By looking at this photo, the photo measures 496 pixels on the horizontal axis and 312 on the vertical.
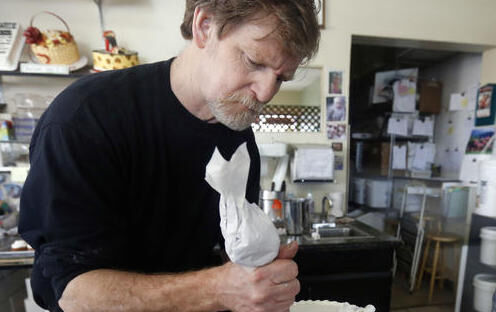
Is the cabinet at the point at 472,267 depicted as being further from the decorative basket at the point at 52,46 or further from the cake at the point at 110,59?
the decorative basket at the point at 52,46

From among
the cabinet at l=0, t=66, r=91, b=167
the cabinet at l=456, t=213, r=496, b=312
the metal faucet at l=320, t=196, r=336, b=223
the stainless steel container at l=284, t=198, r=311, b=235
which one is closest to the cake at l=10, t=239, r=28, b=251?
the cabinet at l=0, t=66, r=91, b=167

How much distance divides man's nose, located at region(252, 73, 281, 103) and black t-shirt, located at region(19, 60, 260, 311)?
0.20 m

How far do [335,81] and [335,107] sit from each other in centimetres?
17

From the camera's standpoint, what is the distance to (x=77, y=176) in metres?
0.54

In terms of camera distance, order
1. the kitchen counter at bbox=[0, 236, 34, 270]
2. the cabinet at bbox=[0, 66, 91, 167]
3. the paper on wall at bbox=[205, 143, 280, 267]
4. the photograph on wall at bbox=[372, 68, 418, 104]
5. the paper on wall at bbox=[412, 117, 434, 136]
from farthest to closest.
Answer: the paper on wall at bbox=[412, 117, 434, 136]
the photograph on wall at bbox=[372, 68, 418, 104]
the cabinet at bbox=[0, 66, 91, 167]
the kitchen counter at bbox=[0, 236, 34, 270]
the paper on wall at bbox=[205, 143, 280, 267]

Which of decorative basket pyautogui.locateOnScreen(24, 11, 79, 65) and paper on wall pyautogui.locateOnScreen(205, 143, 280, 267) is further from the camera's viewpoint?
decorative basket pyautogui.locateOnScreen(24, 11, 79, 65)

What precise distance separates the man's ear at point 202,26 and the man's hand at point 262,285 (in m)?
0.51

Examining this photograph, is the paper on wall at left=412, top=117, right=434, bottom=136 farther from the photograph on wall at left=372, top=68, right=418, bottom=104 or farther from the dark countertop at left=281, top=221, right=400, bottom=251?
the dark countertop at left=281, top=221, right=400, bottom=251

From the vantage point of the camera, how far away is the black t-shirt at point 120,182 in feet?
1.75

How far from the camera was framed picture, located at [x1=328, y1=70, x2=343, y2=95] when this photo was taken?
1.83 meters

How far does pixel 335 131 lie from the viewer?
6.12 ft

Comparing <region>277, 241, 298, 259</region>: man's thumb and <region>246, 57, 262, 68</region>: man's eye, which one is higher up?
<region>246, 57, 262, 68</region>: man's eye

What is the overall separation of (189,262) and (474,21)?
243 cm

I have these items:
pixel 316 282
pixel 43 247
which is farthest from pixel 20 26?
pixel 316 282
